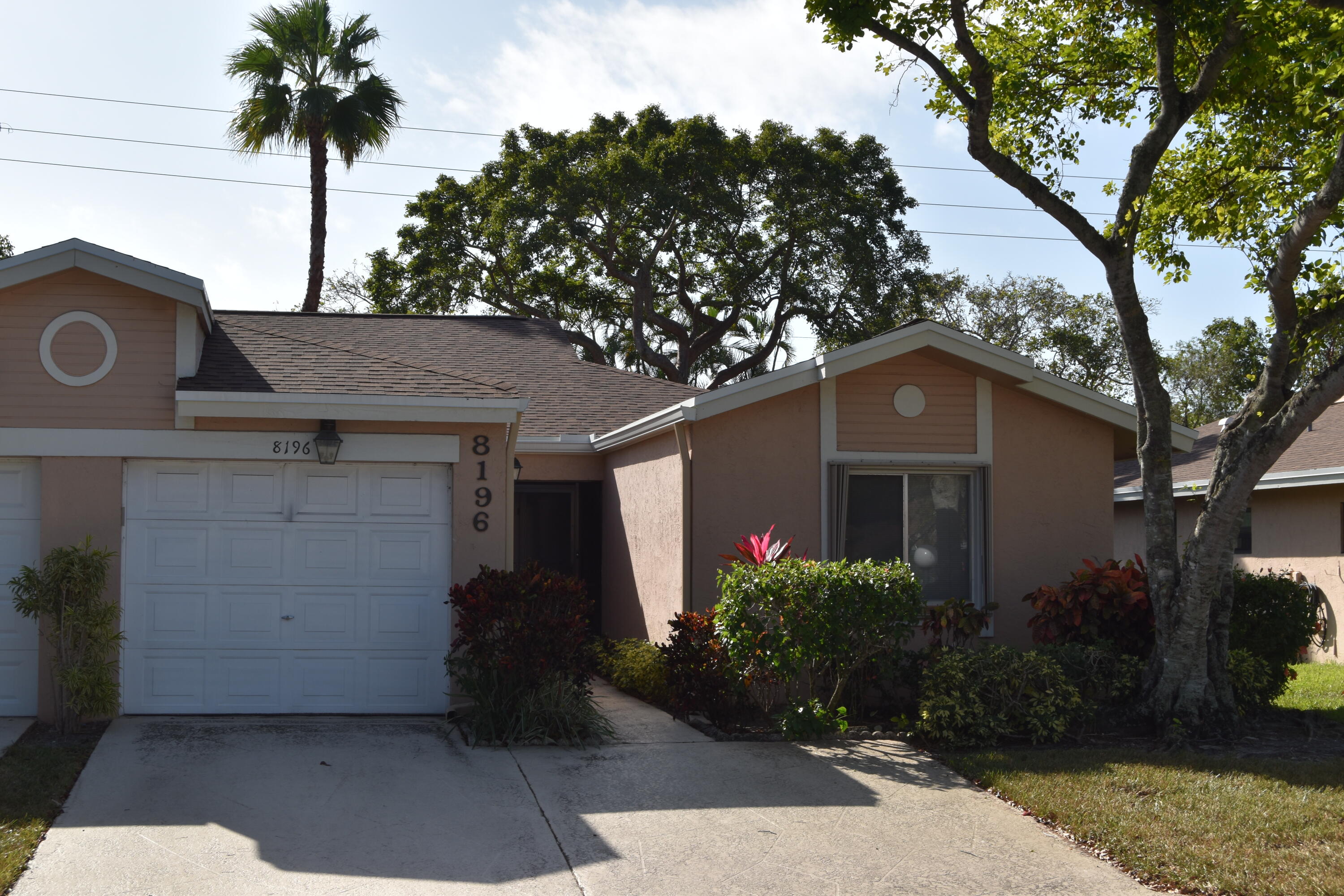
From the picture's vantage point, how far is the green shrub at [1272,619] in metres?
10.3

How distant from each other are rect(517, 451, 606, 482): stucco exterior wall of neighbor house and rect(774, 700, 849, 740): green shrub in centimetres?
595

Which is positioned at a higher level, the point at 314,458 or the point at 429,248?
the point at 429,248

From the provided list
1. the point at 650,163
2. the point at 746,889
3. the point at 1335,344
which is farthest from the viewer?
the point at 650,163

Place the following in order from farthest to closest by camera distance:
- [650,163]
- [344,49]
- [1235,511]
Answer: [650,163] < [344,49] < [1235,511]

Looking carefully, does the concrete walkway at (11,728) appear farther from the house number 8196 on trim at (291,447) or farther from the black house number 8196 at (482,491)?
the black house number 8196 at (482,491)

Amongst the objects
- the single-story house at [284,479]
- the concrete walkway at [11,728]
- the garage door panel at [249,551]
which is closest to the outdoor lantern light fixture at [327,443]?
the single-story house at [284,479]

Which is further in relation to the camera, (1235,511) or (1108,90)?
(1108,90)

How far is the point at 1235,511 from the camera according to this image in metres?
9.05

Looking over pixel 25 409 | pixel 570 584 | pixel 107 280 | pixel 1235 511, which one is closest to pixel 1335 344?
pixel 1235 511

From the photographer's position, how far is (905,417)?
11.4 m

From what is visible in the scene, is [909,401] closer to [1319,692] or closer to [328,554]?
[1319,692]

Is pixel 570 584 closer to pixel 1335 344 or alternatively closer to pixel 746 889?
pixel 746 889

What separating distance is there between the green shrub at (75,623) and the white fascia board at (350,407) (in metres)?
1.45

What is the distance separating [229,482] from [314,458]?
770mm
